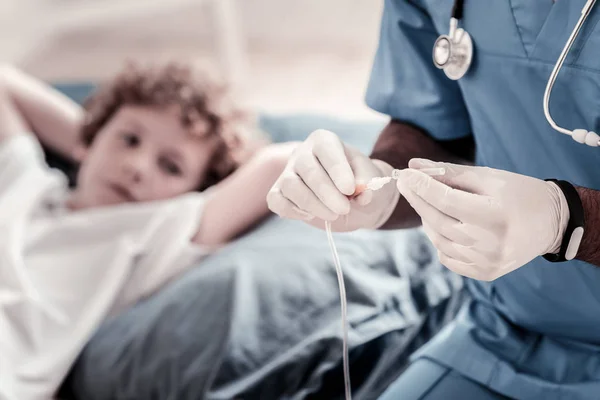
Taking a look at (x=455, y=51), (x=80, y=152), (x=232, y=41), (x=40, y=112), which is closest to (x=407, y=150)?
(x=455, y=51)

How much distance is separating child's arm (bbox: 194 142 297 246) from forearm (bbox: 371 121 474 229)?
0.25m

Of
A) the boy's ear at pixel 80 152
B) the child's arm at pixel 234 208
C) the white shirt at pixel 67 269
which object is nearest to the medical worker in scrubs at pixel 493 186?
the child's arm at pixel 234 208

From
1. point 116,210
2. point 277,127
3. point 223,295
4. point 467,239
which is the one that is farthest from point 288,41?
point 467,239

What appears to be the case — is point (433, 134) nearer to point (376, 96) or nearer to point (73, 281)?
point (376, 96)

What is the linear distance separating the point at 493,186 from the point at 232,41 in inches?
77.7

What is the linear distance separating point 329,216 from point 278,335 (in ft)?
1.31

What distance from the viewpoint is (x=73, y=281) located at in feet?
4.20

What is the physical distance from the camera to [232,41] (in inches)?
98.3

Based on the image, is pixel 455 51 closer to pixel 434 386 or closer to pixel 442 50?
pixel 442 50

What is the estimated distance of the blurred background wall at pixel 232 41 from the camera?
243cm

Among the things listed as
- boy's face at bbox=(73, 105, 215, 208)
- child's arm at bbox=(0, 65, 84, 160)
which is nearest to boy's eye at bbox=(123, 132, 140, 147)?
boy's face at bbox=(73, 105, 215, 208)

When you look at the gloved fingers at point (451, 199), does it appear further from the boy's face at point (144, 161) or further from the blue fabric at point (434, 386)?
the boy's face at point (144, 161)

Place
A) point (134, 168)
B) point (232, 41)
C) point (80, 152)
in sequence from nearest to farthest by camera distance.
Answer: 1. point (134, 168)
2. point (80, 152)
3. point (232, 41)

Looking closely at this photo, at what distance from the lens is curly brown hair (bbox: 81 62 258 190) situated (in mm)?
1454
